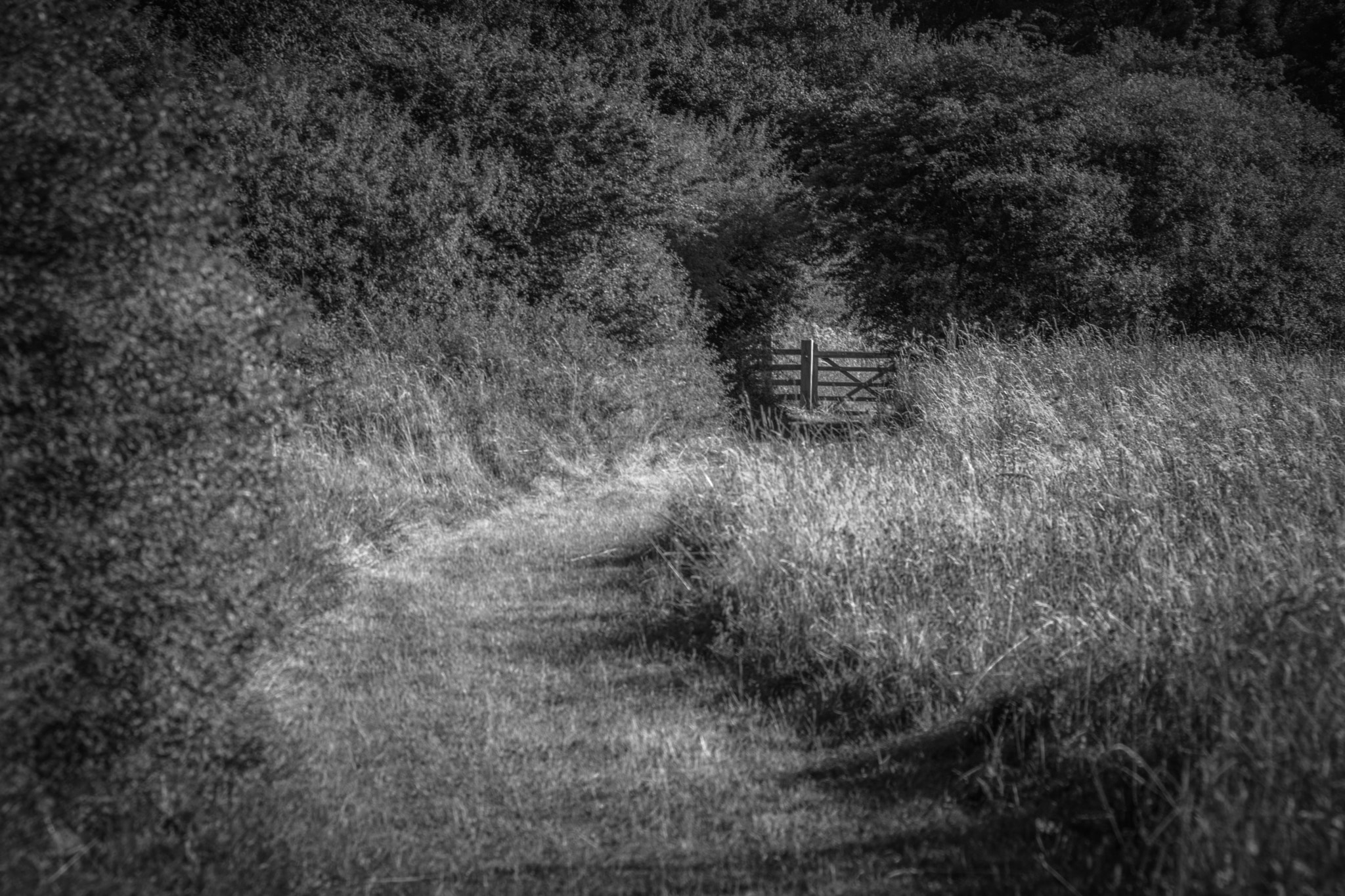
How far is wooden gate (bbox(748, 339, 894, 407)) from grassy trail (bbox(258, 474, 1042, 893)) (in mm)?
13261

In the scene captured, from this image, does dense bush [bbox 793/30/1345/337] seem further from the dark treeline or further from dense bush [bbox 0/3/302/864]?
dense bush [bbox 0/3/302/864]

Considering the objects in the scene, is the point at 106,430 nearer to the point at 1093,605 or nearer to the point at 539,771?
the point at 539,771

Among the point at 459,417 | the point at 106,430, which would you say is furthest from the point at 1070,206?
the point at 106,430

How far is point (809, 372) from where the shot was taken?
2162 centimetres

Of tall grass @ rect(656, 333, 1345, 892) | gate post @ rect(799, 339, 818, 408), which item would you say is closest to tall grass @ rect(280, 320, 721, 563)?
tall grass @ rect(656, 333, 1345, 892)

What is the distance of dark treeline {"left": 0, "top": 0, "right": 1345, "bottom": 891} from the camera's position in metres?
3.36

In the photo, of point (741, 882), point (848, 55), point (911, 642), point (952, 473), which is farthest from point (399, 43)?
point (848, 55)

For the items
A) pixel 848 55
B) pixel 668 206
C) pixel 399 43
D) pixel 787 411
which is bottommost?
pixel 787 411

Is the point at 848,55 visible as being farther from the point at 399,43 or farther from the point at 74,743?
the point at 74,743

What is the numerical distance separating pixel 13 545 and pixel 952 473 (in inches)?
237

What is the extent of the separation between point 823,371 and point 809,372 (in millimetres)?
766

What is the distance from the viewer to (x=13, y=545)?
10.5ft

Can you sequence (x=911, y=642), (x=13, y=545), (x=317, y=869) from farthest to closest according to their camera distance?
1. (x=911, y=642)
2. (x=317, y=869)
3. (x=13, y=545)

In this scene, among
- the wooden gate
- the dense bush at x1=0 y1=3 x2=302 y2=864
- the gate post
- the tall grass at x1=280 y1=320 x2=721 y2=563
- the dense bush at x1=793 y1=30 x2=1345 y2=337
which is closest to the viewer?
the dense bush at x1=0 y1=3 x2=302 y2=864
